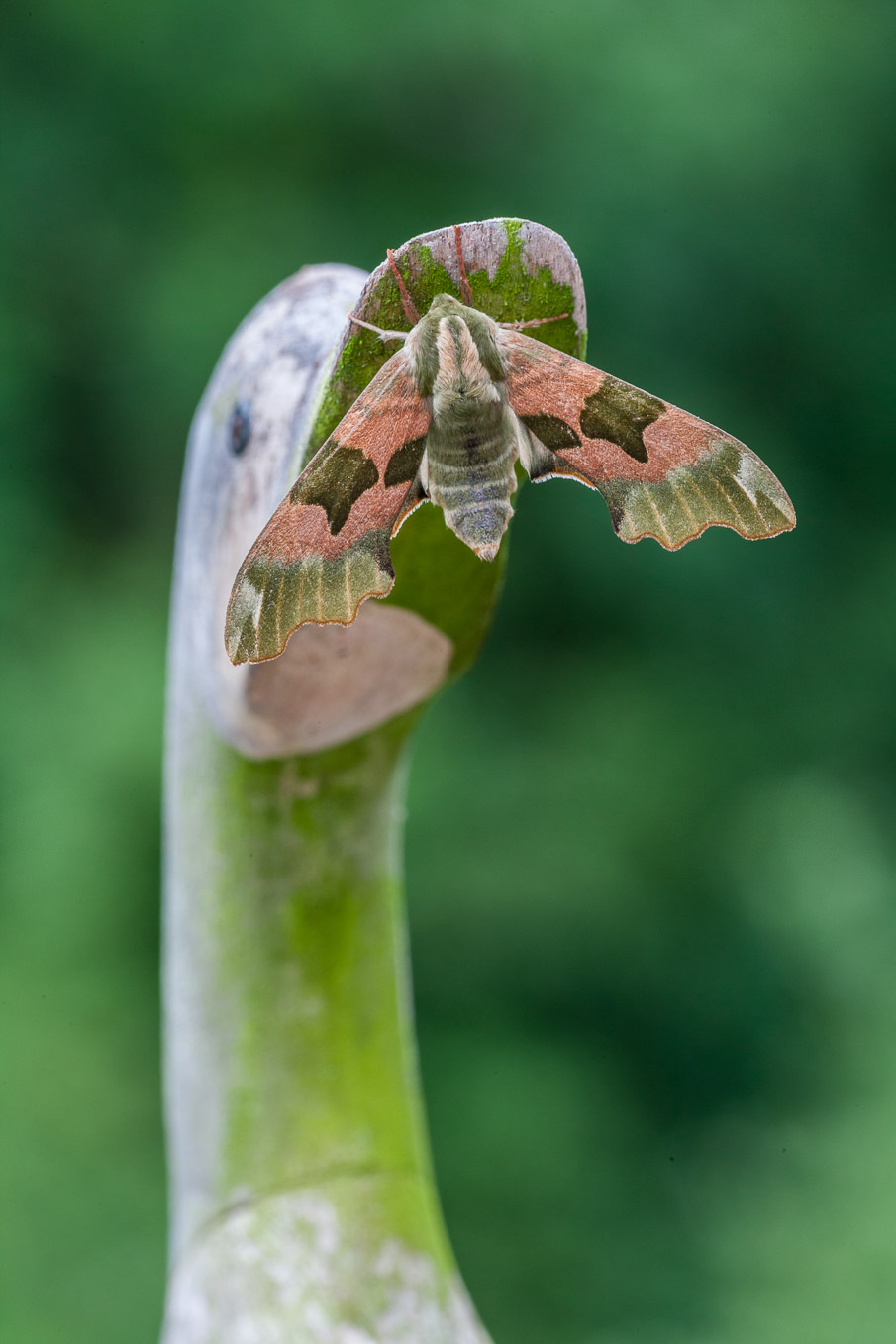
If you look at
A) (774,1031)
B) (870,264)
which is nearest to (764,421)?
(870,264)

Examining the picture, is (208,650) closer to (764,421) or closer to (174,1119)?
(174,1119)

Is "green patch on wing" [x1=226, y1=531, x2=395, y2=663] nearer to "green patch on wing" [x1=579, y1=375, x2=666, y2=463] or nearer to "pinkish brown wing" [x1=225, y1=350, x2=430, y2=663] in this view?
"pinkish brown wing" [x1=225, y1=350, x2=430, y2=663]

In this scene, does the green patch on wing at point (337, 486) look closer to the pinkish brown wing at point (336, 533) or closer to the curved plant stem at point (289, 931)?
the pinkish brown wing at point (336, 533)

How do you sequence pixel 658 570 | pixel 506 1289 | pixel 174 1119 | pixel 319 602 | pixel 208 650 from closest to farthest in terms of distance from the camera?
pixel 319 602, pixel 208 650, pixel 174 1119, pixel 506 1289, pixel 658 570

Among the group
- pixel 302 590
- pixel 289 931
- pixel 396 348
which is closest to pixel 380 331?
pixel 396 348

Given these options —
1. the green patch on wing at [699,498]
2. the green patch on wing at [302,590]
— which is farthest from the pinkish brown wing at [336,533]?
the green patch on wing at [699,498]

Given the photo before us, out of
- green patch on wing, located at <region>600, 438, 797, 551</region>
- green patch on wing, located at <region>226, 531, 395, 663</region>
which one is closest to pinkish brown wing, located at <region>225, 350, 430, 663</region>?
green patch on wing, located at <region>226, 531, 395, 663</region>

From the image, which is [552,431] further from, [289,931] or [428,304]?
[289,931]
